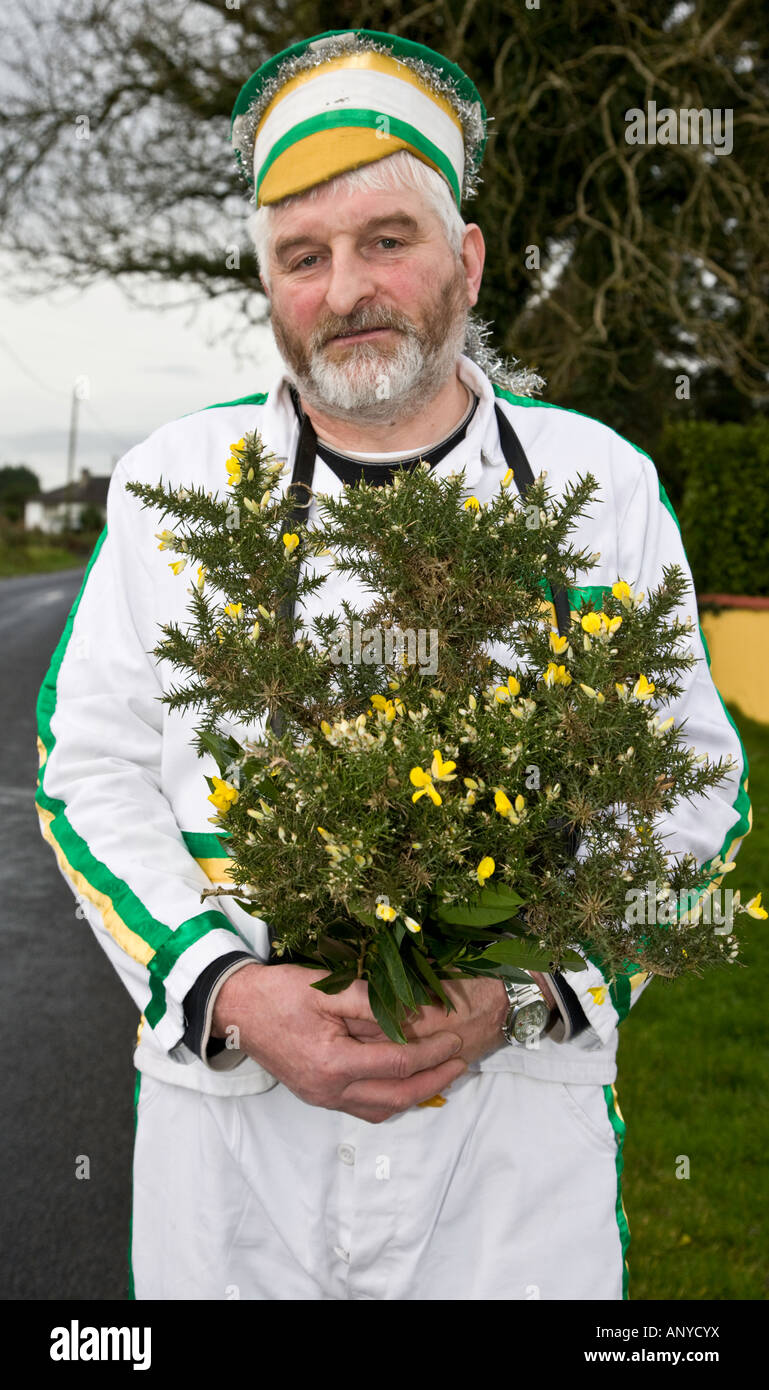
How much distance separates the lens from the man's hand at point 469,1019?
6.06 feet

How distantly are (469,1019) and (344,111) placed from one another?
1.54m

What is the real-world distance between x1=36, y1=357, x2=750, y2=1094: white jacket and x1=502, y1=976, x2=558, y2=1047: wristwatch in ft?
0.23

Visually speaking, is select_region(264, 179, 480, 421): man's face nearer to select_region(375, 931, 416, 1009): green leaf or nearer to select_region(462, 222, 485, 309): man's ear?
select_region(462, 222, 485, 309): man's ear

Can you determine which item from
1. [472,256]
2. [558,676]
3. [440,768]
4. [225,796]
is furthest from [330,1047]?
[472,256]

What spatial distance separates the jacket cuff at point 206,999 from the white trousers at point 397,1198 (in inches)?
7.5

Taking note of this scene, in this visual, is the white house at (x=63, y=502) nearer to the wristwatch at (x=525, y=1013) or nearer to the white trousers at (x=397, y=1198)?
the white trousers at (x=397, y=1198)

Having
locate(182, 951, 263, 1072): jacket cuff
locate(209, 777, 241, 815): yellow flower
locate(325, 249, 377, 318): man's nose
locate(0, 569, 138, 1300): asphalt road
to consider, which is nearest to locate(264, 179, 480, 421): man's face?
locate(325, 249, 377, 318): man's nose

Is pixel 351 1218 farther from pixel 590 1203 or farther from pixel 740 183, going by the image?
pixel 740 183

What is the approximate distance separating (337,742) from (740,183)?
31.2ft

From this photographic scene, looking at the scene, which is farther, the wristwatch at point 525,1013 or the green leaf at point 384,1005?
the wristwatch at point 525,1013

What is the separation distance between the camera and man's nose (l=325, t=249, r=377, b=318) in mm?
2137

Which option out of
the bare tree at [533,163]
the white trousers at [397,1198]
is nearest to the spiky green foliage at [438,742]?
the white trousers at [397,1198]
